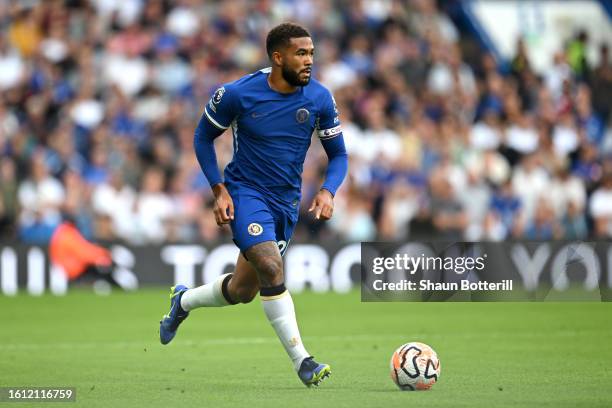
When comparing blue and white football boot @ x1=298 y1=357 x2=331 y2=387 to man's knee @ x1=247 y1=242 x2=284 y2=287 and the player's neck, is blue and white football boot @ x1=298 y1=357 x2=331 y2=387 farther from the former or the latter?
the player's neck

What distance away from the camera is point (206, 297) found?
10.4m

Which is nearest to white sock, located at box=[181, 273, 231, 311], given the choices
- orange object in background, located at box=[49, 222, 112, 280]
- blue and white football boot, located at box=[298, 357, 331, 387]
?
blue and white football boot, located at box=[298, 357, 331, 387]

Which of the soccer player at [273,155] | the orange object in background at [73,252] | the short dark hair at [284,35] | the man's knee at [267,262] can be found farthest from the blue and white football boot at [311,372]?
the orange object in background at [73,252]

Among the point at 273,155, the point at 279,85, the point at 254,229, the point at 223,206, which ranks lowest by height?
the point at 254,229

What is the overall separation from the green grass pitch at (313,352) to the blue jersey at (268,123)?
151 centimetres

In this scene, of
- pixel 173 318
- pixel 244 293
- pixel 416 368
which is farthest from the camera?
pixel 173 318

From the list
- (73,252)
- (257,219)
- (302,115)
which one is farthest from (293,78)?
(73,252)

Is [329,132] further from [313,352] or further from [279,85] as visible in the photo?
[313,352]

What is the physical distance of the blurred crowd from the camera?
20797 millimetres

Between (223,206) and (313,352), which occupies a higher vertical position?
(223,206)

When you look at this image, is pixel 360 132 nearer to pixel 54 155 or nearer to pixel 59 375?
pixel 54 155

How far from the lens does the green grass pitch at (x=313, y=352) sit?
8.76 metres

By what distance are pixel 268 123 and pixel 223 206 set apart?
2.28 ft

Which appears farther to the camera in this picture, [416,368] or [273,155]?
[273,155]
